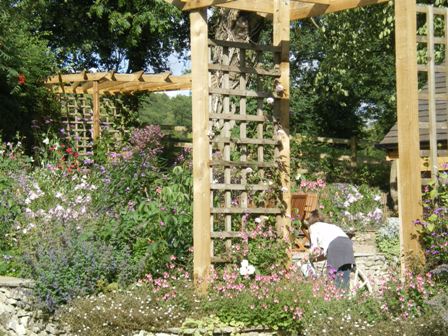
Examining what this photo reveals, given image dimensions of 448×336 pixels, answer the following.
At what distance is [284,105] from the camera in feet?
22.6

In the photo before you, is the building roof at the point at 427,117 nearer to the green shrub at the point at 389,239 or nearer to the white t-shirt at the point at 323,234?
the green shrub at the point at 389,239

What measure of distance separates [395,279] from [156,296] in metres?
1.88

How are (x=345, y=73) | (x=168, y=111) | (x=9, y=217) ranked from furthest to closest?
(x=168, y=111) < (x=345, y=73) < (x=9, y=217)

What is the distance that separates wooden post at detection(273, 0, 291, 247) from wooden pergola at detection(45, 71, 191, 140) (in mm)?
6168

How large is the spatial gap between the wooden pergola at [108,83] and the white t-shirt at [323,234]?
6629 mm

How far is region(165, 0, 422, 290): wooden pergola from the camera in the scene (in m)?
5.95

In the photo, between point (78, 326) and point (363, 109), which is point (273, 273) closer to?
point (78, 326)

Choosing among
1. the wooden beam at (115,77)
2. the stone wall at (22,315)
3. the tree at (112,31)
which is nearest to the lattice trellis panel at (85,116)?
the wooden beam at (115,77)

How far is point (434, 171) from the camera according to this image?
6051mm

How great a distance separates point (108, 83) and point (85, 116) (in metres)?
0.94

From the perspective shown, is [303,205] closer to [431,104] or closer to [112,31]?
[431,104]

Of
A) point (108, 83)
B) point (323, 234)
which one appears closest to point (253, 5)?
point (323, 234)

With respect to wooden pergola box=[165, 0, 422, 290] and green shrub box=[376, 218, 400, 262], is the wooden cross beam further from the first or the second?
green shrub box=[376, 218, 400, 262]

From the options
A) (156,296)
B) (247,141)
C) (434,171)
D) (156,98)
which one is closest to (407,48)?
(434,171)
